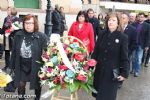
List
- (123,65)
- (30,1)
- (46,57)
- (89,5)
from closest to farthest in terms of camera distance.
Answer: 1. (123,65)
2. (46,57)
3. (30,1)
4. (89,5)

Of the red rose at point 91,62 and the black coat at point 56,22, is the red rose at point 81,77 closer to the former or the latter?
the red rose at point 91,62

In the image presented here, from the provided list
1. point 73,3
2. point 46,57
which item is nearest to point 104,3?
point 73,3

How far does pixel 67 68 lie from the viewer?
6656mm

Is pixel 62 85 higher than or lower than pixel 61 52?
lower

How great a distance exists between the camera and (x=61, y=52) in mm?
6781

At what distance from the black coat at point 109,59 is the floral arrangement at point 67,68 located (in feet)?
0.46

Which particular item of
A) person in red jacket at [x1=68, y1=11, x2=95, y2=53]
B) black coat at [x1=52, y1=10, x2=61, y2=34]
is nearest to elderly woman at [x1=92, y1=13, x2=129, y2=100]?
person in red jacket at [x1=68, y1=11, x2=95, y2=53]

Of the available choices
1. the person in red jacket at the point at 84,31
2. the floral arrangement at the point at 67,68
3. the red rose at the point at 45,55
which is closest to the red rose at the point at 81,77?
the floral arrangement at the point at 67,68

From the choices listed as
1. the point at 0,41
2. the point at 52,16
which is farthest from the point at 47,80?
the point at 52,16

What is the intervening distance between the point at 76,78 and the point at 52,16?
9479 mm

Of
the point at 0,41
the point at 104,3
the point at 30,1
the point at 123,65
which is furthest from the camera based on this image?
the point at 104,3

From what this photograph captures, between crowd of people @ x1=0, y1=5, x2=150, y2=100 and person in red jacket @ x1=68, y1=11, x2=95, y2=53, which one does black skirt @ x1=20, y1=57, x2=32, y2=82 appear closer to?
crowd of people @ x1=0, y1=5, x2=150, y2=100

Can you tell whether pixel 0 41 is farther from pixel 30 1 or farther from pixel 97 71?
pixel 30 1

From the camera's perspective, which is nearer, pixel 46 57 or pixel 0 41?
pixel 46 57
